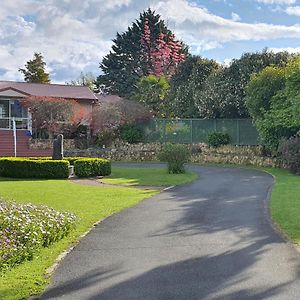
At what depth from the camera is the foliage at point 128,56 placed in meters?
64.3

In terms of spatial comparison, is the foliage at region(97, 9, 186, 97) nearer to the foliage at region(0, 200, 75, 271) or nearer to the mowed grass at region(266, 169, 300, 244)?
the mowed grass at region(266, 169, 300, 244)

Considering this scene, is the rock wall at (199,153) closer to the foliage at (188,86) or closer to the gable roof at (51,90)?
the foliage at (188,86)

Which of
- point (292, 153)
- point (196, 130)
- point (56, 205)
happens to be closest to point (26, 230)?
point (56, 205)

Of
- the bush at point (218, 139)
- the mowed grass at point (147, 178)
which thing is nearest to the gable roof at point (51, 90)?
the bush at point (218, 139)

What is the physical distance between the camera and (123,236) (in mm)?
9625

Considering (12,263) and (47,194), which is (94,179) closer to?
(47,194)

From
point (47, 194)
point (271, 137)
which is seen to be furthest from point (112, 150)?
point (47, 194)

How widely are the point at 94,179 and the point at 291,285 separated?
17390 millimetres

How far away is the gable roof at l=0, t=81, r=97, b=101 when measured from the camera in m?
43.4

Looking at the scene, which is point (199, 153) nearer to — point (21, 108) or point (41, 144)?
point (41, 144)

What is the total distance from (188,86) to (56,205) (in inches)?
1157

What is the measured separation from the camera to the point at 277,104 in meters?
29.7

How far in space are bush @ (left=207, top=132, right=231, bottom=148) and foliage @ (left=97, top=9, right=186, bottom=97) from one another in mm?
29461

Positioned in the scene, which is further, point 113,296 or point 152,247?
point 152,247
